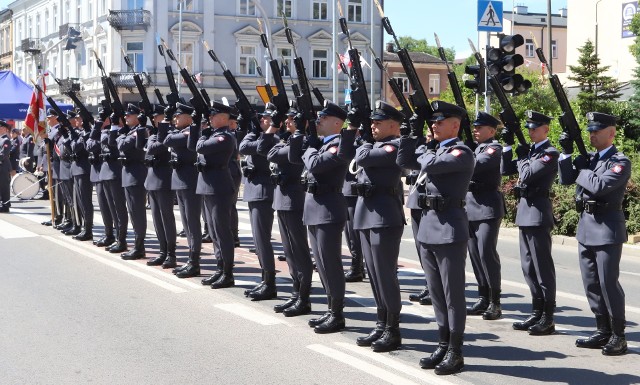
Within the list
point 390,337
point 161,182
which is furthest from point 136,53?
point 390,337

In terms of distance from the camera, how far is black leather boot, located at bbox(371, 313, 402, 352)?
7.04m

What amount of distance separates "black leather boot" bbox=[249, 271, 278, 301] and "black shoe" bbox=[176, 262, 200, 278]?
155 cm

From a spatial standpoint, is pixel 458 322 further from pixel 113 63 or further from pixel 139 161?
pixel 113 63

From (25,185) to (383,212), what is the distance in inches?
629

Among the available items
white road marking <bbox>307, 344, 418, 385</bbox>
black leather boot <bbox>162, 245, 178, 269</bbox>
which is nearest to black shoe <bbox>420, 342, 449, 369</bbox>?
white road marking <bbox>307, 344, 418, 385</bbox>

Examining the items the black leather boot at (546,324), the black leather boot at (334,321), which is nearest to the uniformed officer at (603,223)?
the black leather boot at (546,324)

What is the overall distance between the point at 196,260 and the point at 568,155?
493 cm

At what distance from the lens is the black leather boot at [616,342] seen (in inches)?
274

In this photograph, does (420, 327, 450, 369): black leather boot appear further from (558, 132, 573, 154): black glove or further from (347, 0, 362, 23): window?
(347, 0, 362, 23): window

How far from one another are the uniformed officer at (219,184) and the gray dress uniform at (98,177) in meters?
3.43

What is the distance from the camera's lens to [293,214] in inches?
336

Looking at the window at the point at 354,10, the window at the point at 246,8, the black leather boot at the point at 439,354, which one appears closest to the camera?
the black leather boot at the point at 439,354

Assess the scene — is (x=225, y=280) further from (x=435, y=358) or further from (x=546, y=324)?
(x=435, y=358)

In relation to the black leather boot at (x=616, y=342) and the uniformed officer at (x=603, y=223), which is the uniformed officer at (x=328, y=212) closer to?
the uniformed officer at (x=603, y=223)
